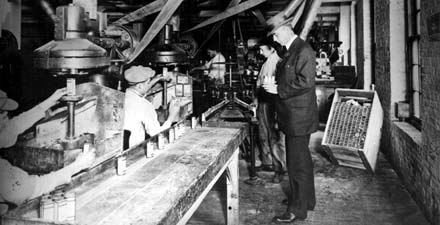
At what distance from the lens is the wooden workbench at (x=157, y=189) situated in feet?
4.66

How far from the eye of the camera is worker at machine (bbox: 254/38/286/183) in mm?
4770

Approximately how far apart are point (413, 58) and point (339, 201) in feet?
6.94

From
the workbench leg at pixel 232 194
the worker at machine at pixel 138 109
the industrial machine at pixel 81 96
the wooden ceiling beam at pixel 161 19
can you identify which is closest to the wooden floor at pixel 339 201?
the workbench leg at pixel 232 194

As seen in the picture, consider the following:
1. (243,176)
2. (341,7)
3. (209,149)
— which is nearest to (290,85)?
(209,149)

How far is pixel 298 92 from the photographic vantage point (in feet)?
11.0

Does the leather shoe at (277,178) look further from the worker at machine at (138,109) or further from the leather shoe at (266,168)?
the worker at machine at (138,109)

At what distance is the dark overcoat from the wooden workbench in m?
0.89

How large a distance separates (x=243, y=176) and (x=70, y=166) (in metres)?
3.23

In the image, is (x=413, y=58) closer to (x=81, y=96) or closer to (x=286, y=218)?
(x=286, y=218)

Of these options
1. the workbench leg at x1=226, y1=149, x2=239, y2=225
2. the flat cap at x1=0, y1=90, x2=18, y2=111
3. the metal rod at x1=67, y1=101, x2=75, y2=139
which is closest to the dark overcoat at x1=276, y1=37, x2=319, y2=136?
the workbench leg at x1=226, y1=149, x2=239, y2=225

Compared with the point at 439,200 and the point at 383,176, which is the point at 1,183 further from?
the point at 383,176

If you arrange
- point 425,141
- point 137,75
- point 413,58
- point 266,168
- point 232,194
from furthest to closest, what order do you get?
point 266,168 < point 413,58 < point 425,141 < point 137,75 < point 232,194

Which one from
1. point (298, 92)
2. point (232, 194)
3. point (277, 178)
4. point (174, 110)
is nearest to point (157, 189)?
point (232, 194)

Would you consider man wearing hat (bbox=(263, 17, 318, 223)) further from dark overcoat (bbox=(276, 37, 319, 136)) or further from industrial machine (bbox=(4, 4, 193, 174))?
industrial machine (bbox=(4, 4, 193, 174))
